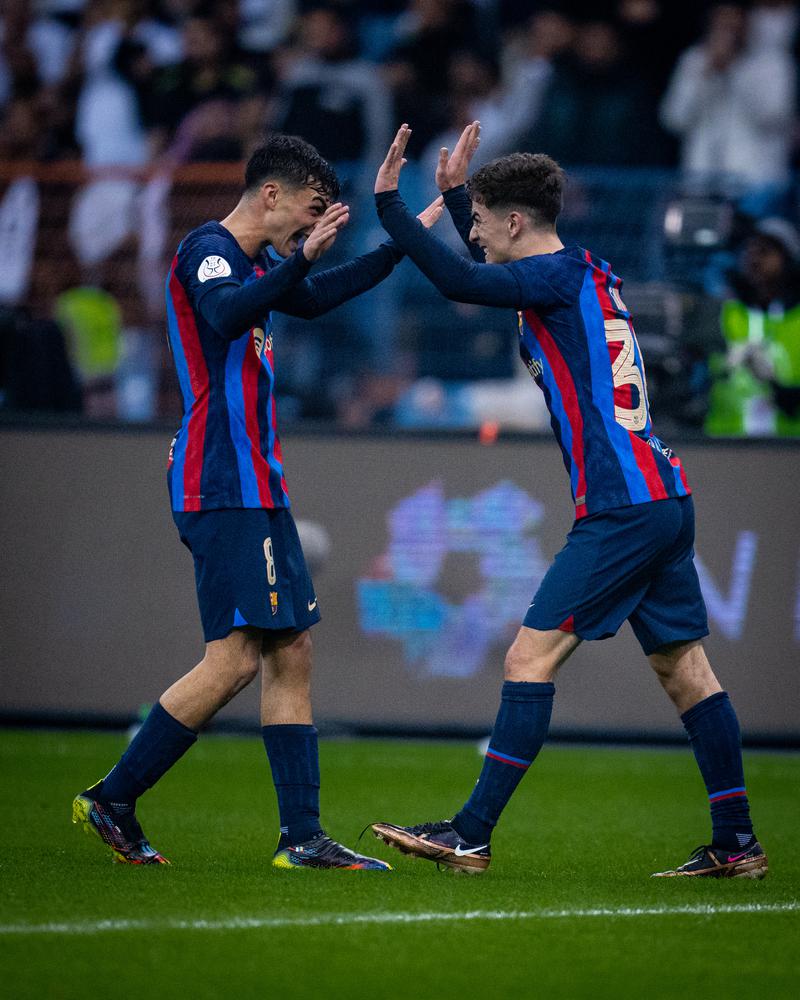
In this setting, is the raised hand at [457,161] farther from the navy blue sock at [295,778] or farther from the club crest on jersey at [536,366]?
the navy blue sock at [295,778]

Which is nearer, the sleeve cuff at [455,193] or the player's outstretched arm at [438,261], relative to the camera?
the player's outstretched arm at [438,261]

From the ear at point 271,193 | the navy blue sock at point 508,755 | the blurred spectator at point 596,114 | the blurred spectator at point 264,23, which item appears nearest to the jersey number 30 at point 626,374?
the navy blue sock at point 508,755

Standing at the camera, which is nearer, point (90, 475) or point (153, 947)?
point (153, 947)

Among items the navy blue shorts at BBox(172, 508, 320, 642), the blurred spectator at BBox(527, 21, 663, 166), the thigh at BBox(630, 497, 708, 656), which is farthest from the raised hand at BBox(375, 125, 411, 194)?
the blurred spectator at BBox(527, 21, 663, 166)

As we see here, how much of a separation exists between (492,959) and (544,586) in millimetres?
1389

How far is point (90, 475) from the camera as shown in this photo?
8.33 metres

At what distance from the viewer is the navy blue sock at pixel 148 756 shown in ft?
15.3

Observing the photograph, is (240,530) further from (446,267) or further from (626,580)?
(626,580)

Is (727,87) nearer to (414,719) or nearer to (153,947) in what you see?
(414,719)

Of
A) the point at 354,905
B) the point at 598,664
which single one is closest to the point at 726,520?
the point at 598,664

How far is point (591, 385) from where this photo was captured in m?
4.66

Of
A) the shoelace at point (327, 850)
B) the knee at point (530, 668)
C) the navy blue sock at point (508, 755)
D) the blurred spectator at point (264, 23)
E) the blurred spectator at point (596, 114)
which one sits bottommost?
the shoelace at point (327, 850)

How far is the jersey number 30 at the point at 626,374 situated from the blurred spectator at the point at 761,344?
4220 millimetres

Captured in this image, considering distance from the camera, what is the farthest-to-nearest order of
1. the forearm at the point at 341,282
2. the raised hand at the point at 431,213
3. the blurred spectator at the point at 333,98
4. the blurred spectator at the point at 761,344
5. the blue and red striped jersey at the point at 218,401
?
the blurred spectator at the point at 333,98 → the blurred spectator at the point at 761,344 → the raised hand at the point at 431,213 → the forearm at the point at 341,282 → the blue and red striped jersey at the point at 218,401
